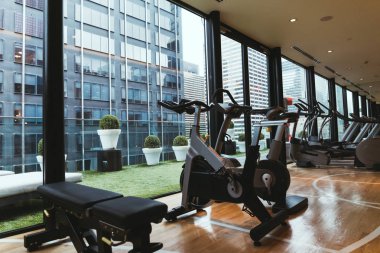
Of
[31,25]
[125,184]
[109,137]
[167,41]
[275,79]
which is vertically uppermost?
[167,41]

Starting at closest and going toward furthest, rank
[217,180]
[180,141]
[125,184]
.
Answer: [217,180], [125,184], [180,141]

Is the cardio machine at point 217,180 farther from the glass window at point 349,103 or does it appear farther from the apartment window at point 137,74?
the glass window at point 349,103

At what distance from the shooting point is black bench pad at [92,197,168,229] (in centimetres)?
146

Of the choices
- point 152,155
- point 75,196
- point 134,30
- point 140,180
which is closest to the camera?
point 75,196

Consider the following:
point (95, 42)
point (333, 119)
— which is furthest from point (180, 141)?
point (333, 119)

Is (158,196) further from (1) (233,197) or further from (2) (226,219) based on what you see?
(1) (233,197)

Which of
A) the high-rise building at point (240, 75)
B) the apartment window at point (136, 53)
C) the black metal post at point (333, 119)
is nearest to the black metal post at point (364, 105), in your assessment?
the black metal post at point (333, 119)

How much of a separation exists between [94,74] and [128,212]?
3.19 meters

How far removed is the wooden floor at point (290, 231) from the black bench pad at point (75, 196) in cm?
57

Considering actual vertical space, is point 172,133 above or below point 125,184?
above

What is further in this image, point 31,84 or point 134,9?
point 134,9

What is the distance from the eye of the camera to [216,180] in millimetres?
2729

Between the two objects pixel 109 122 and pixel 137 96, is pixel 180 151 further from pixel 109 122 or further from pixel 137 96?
pixel 109 122

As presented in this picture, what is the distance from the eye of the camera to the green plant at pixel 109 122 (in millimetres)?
4646
